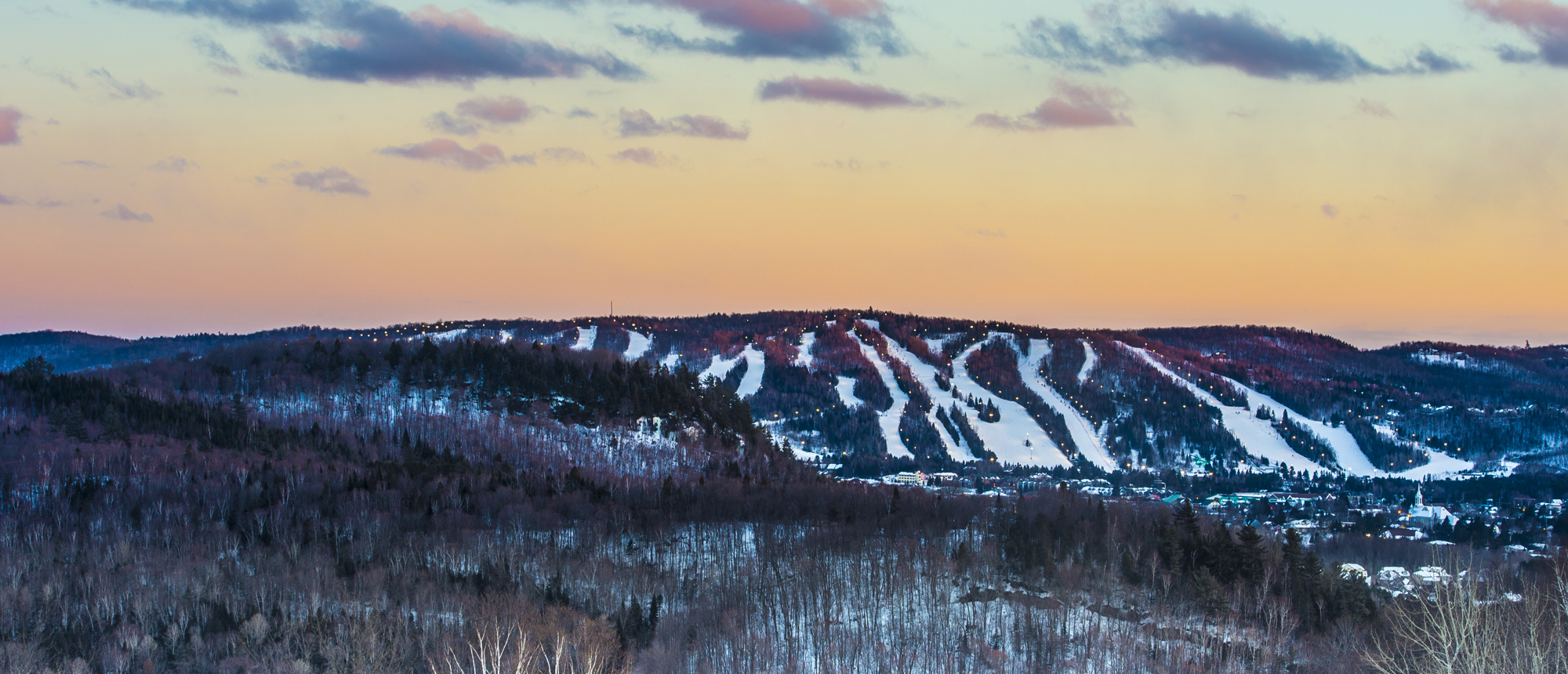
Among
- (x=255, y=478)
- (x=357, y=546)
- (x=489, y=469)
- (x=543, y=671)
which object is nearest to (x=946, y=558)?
(x=543, y=671)

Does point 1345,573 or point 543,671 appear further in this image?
point 1345,573

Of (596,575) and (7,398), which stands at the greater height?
(7,398)

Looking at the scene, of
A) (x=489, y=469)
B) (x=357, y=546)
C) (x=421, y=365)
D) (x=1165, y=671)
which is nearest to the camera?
(x=1165, y=671)

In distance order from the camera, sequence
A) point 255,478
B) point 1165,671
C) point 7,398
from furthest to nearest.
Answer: point 7,398 → point 255,478 → point 1165,671

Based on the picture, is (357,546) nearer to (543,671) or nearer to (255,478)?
(255,478)

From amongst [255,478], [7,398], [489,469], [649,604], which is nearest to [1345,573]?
[649,604]

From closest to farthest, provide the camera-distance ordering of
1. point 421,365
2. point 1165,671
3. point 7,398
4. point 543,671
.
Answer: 1. point 543,671
2. point 1165,671
3. point 7,398
4. point 421,365

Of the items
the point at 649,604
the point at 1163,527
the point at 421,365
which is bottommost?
the point at 649,604

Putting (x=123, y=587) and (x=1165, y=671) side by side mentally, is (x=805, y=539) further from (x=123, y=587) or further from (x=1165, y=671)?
(x=123, y=587)

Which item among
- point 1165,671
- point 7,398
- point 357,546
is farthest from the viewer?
point 7,398
